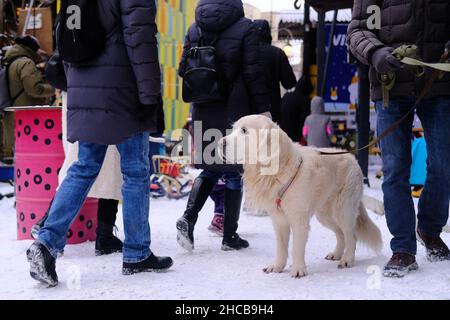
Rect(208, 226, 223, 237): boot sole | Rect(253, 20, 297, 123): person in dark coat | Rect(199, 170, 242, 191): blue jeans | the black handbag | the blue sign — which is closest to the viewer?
the black handbag

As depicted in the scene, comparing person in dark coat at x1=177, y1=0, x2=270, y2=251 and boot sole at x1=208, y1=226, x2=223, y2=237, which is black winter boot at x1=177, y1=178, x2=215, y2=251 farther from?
boot sole at x1=208, y1=226, x2=223, y2=237

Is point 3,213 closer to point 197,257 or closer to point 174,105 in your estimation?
point 197,257

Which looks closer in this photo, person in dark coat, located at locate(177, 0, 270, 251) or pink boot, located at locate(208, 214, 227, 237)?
person in dark coat, located at locate(177, 0, 270, 251)

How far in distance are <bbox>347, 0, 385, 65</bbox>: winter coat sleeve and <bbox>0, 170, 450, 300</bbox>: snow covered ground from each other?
Result: 1.34 metres

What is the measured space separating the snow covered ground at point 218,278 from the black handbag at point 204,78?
46.3 inches

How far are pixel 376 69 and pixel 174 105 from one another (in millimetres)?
6705

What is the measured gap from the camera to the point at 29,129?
430 centimetres

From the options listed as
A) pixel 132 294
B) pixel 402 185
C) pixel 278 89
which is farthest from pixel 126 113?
pixel 278 89

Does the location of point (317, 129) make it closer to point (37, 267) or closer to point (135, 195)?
point (135, 195)

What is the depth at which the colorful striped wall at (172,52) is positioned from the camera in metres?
8.98

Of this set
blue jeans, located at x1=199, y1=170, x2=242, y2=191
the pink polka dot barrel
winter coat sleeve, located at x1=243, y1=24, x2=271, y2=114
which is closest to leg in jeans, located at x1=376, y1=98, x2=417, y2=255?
winter coat sleeve, located at x1=243, y1=24, x2=271, y2=114

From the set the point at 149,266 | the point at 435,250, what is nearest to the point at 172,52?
the point at 149,266

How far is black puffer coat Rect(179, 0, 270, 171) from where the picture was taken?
4066 mm

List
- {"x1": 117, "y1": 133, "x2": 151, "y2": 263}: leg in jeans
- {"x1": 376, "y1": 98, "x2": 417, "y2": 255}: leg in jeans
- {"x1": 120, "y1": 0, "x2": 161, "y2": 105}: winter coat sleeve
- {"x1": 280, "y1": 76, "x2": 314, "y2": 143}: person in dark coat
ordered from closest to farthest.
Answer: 1. {"x1": 120, "y1": 0, "x2": 161, "y2": 105}: winter coat sleeve
2. {"x1": 117, "y1": 133, "x2": 151, "y2": 263}: leg in jeans
3. {"x1": 376, "y1": 98, "x2": 417, "y2": 255}: leg in jeans
4. {"x1": 280, "y1": 76, "x2": 314, "y2": 143}: person in dark coat
